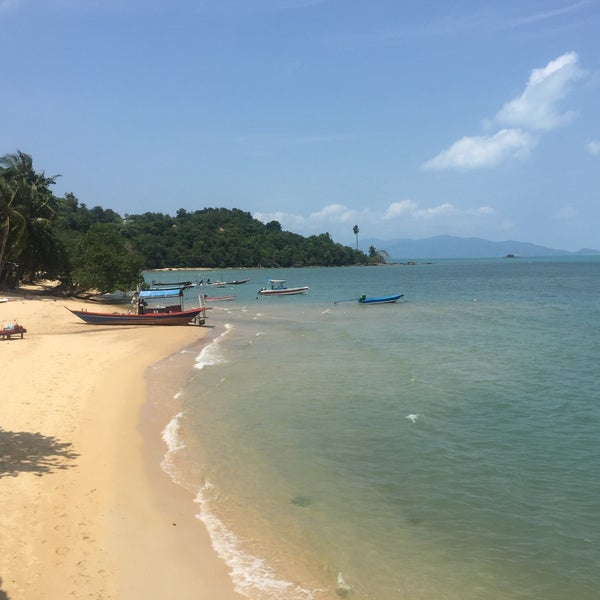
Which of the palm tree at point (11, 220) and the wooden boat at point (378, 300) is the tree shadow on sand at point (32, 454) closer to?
the palm tree at point (11, 220)

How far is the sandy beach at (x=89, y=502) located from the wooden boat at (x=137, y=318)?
52.8 ft

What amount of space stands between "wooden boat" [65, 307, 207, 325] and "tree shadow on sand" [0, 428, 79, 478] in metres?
23.4

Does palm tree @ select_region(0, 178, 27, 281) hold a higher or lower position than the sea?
higher

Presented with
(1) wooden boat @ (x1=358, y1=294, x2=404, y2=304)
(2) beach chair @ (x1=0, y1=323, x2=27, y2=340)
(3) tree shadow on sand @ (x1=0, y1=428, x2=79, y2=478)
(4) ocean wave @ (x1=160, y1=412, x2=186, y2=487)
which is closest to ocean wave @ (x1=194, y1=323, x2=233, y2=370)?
(4) ocean wave @ (x1=160, y1=412, x2=186, y2=487)

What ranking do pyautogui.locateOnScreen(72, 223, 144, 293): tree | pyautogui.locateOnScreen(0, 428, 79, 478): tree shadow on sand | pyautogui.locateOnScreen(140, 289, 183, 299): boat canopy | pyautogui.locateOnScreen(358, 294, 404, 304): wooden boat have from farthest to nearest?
pyautogui.locateOnScreen(358, 294, 404, 304): wooden boat
pyautogui.locateOnScreen(72, 223, 144, 293): tree
pyautogui.locateOnScreen(140, 289, 183, 299): boat canopy
pyautogui.locateOnScreen(0, 428, 79, 478): tree shadow on sand

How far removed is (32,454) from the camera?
10.8 metres

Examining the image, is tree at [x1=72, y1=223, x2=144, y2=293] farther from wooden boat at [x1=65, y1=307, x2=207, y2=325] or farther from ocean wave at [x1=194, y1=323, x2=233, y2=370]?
ocean wave at [x1=194, y1=323, x2=233, y2=370]

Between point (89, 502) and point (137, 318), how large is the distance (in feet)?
88.7

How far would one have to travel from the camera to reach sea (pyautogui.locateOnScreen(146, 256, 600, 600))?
24.7 ft

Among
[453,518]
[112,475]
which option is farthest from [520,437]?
[112,475]

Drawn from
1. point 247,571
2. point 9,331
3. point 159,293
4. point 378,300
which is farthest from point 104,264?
point 247,571

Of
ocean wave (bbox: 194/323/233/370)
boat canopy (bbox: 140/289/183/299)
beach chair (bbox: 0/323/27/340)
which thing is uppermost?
boat canopy (bbox: 140/289/183/299)

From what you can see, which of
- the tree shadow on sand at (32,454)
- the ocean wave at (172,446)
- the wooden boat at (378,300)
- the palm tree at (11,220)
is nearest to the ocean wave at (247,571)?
the ocean wave at (172,446)

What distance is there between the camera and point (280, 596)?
6.79m
